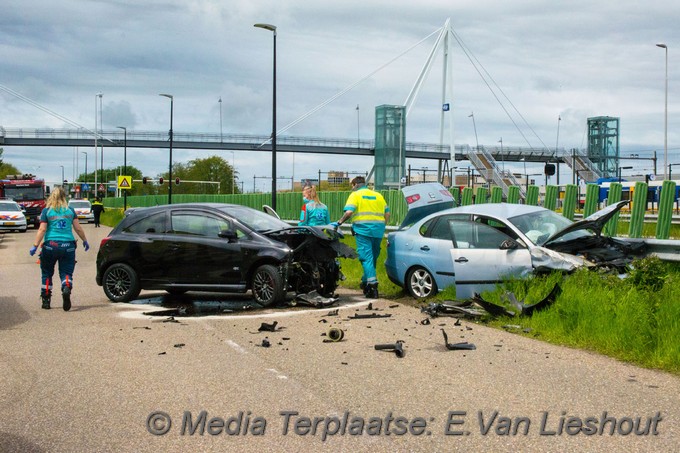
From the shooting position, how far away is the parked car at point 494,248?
10602 mm

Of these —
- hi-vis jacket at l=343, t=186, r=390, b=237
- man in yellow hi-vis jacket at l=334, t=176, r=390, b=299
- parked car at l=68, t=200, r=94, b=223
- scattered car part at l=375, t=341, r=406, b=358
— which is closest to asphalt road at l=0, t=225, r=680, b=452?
scattered car part at l=375, t=341, r=406, b=358

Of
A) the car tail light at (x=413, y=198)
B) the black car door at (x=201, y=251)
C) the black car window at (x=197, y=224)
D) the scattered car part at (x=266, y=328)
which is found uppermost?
the car tail light at (x=413, y=198)

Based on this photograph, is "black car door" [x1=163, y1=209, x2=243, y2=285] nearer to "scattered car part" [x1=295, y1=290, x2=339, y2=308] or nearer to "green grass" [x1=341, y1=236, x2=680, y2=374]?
"scattered car part" [x1=295, y1=290, x2=339, y2=308]

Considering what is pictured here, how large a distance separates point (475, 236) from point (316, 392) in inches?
221

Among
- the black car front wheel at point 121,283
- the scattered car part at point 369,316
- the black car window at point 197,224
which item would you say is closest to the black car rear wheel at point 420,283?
the scattered car part at point 369,316

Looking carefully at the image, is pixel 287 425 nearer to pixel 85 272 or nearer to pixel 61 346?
pixel 61 346

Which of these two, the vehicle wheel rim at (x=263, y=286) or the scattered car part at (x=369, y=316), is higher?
the vehicle wheel rim at (x=263, y=286)

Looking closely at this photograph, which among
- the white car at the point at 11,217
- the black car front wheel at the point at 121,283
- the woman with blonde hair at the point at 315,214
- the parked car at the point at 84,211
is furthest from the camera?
the parked car at the point at 84,211

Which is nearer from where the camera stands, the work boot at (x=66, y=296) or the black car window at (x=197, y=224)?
the work boot at (x=66, y=296)

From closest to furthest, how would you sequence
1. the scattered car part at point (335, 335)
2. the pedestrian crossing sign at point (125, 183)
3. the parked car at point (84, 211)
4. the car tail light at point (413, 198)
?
1. the scattered car part at point (335, 335)
2. the car tail light at point (413, 198)
3. the parked car at point (84, 211)
4. the pedestrian crossing sign at point (125, 183)

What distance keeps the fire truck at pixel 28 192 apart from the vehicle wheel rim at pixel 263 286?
39825mm

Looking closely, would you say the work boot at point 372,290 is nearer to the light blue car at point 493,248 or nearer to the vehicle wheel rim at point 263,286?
the light blue car at point 493,248

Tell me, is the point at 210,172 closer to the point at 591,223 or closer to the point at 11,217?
the point at 11,217

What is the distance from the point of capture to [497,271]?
35.3 feet
